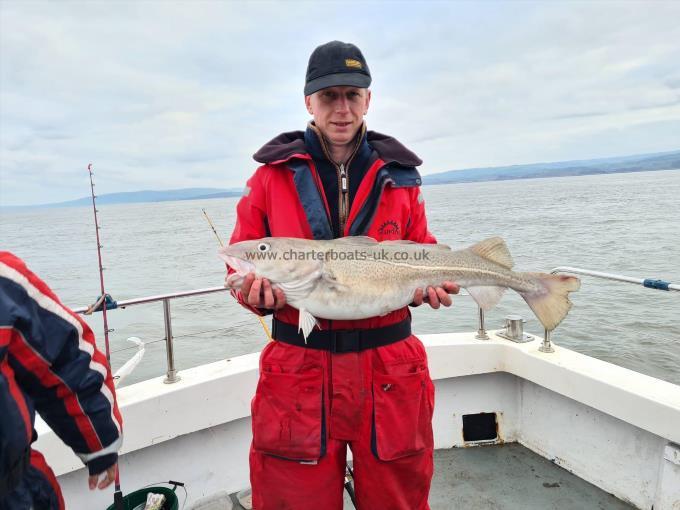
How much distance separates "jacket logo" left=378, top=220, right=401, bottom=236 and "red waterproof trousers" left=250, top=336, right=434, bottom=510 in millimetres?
725

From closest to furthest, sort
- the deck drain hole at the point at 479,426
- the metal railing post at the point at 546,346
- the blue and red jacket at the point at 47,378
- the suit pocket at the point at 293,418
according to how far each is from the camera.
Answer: the blue and red jacket at the point at 47,378 → the suit pocket at the point at 293,418 → the metal railing post at the point at 546,346 → the deck drain hole at the point at 479,426

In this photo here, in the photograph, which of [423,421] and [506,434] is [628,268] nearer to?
[506,434]

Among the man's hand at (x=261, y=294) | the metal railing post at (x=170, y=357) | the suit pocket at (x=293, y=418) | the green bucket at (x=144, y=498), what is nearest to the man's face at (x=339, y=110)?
the man's hand at (x=261, y=294)

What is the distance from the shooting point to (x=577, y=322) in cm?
1313

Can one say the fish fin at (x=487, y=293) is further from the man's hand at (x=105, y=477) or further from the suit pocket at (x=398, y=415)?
the man's hand at (x=105, y=477)

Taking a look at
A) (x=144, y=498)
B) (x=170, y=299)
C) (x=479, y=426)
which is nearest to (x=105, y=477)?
(x=144, y=498)

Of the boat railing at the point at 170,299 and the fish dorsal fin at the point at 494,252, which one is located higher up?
the fish dorsal fin at the point at 494,252

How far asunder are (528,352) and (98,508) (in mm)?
3970

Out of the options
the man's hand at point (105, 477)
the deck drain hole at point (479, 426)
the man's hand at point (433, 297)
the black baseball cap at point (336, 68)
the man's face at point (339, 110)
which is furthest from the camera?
the deck drain hole at point (479, 426)

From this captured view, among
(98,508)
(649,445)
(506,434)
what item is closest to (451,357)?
(506,434)

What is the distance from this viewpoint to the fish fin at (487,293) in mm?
3422

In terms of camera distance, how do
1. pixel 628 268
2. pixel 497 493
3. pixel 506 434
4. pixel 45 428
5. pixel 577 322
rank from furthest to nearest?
pixel 628 268 < pixel 577 322 < pixel 506 434 < pixel 497 493 < pixel 45 428

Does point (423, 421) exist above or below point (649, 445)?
above

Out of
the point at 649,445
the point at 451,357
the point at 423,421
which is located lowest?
the point at 649,445
